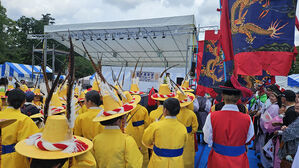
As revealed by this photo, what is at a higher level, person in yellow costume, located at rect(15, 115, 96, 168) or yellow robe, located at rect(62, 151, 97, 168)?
person in yellow costume, located at rect(15, 115, 96, 168)

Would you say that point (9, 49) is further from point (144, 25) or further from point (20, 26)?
point (144, 25)

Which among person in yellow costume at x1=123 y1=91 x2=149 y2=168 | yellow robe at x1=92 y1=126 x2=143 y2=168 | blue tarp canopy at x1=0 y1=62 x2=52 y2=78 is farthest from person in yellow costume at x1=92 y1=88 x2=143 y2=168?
blue tarp canopy at x1=0 y1=62 x2=52 y2=78

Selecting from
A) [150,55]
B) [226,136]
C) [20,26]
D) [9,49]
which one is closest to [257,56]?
[226,136]

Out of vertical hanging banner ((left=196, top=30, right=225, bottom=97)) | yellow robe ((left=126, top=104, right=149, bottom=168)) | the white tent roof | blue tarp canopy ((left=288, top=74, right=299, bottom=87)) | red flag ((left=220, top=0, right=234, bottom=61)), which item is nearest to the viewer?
red flag ((left=220, top=0, right=234, bottom=61))

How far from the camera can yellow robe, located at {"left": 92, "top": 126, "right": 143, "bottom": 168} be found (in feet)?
6.07

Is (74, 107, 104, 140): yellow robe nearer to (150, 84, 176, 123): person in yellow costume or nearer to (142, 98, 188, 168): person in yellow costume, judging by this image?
(142, 98, 188, 168): person in yellow costume

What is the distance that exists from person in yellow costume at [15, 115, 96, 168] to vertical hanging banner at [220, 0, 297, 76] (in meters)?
1.71

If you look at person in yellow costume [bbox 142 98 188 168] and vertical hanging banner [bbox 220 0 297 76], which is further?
person in yellow costume [bbox 142 98 188 168]

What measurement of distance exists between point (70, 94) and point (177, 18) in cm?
1000

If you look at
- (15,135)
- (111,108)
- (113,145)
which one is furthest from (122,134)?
(15,135)

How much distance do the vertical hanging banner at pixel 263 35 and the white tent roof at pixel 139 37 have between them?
23.4 ft

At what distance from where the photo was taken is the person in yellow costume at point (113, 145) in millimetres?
1850

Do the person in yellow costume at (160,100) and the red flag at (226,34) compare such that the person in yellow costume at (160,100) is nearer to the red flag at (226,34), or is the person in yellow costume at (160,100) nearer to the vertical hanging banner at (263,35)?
the red flag at (226,34)

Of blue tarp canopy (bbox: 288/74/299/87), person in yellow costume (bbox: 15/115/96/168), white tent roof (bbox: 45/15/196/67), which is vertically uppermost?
white tent roof (bbox: 45/15/196/67)
